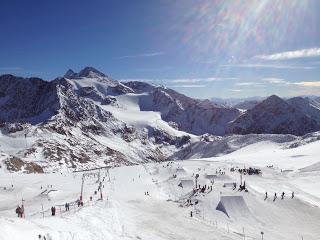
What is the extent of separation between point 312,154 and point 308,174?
1597 inches

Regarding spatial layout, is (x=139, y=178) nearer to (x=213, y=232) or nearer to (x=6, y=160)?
(x=213, y=232)

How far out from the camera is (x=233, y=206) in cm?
5562

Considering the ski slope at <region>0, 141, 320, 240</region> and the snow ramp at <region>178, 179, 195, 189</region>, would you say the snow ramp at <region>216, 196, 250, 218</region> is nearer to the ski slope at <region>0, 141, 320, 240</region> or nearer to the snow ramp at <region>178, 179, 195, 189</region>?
the ski slope at <region>0, 141, 320, 240</region>

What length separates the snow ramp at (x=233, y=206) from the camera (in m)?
54.2

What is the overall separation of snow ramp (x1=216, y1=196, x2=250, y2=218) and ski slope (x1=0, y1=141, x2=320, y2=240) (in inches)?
5.2

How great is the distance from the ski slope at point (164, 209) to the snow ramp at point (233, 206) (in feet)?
0.43

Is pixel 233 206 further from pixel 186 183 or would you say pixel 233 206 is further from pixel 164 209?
pixel 186 183

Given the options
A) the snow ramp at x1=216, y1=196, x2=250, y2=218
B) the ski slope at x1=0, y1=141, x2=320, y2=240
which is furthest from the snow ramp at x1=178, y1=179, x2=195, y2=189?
the snow ramp at x1=216, y1=196, x2=250, y2=218

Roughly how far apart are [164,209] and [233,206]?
9326 millimetres

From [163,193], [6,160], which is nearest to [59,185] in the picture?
[163,193]

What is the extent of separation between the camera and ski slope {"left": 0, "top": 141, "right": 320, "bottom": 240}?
34.9 metres

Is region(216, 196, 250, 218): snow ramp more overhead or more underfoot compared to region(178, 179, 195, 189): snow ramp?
more underfoot

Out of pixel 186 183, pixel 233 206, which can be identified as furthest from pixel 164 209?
pixel 186 183

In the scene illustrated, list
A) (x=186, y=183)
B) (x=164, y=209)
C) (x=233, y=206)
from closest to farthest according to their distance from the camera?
(x=164, y=209)
(x=233, y=206)
(x=186, y=183)
